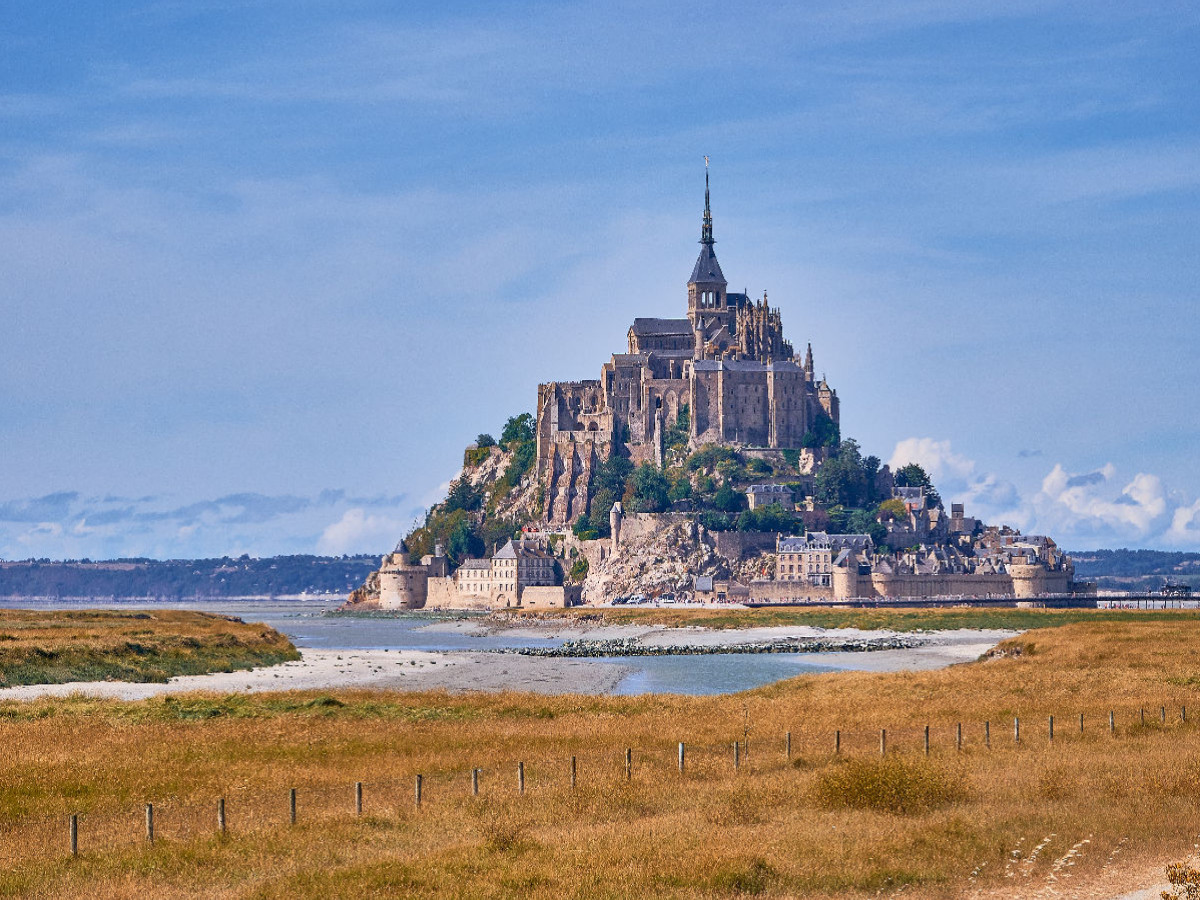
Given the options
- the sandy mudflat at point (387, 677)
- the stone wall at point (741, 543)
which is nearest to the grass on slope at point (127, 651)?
the sandy mudflat at point (387, 677)

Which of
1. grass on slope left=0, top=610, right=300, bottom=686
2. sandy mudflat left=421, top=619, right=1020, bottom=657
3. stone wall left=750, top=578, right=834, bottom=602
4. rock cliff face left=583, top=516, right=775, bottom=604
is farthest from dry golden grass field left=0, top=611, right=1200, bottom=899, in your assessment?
rock cliff face left=583, top=516, right=775, bottom=604

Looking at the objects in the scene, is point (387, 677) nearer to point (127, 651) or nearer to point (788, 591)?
point (127, 651)

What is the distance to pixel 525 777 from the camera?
3111 cm

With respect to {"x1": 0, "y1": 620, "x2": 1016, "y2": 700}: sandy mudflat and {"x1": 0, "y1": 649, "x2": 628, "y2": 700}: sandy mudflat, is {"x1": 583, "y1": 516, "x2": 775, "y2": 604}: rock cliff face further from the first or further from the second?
{"x1": 0, "y1": 649, "x2": 628, "y2": 700}: sandy mudflat

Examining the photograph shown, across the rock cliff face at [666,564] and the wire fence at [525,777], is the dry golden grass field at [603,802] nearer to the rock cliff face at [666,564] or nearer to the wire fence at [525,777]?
the wire fence at [525,777]

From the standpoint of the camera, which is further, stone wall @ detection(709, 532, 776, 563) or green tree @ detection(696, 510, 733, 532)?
green tree @ detection(696, 510, 733, 532)

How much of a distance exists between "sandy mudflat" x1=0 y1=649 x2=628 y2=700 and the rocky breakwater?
10378 mm

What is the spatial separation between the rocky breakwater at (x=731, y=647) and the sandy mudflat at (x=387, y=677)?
10378 mm

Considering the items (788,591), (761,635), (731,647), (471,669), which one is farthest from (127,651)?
(788,591)

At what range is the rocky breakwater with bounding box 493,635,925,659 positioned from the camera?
10831 centimetres

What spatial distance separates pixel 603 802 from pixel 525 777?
13.0ft

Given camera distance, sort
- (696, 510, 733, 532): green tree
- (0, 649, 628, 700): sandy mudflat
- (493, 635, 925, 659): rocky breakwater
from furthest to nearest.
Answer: (696, 510, 733, 532): green tree
(493, 635, 925, 659): rocky breakwater
(0, 649, 628, 700): sandy mudflat

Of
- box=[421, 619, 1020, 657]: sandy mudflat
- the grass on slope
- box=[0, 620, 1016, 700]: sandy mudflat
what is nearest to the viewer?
box=[0, 620, 1016, 700]: sandy mudflat

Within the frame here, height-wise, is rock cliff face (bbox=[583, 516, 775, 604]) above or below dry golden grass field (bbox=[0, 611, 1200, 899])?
above
